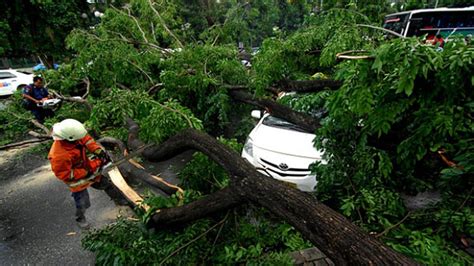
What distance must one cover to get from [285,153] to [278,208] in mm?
1816

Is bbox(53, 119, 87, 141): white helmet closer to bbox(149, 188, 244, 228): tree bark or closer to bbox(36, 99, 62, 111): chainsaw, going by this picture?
bbox(149, 188, 244, 228): tree bark

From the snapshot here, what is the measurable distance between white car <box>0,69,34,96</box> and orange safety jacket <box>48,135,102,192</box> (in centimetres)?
1190

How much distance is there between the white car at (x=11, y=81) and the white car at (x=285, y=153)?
13.0m

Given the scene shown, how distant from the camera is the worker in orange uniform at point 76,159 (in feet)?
9.62

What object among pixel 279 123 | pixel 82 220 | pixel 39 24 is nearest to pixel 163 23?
pixel 279 123

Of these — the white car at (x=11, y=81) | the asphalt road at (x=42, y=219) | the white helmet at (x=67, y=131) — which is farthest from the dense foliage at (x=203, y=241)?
the white car at (x=11, y=81)

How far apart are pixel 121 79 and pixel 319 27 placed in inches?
179

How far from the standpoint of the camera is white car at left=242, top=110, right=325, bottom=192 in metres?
3.62

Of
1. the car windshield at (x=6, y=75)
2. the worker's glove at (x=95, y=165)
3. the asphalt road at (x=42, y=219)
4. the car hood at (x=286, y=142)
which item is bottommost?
the asphalt road at (x=42, y=219)

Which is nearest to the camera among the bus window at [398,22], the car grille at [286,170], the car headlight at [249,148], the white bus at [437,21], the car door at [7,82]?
the car grille at [286,170]

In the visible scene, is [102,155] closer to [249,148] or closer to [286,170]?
[249,148]

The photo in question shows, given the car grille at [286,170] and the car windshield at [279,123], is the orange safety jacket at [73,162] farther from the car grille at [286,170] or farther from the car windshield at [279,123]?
the car windshield at [279,123]

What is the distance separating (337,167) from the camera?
275 centimetres

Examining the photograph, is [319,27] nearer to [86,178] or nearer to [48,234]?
[86,178]
